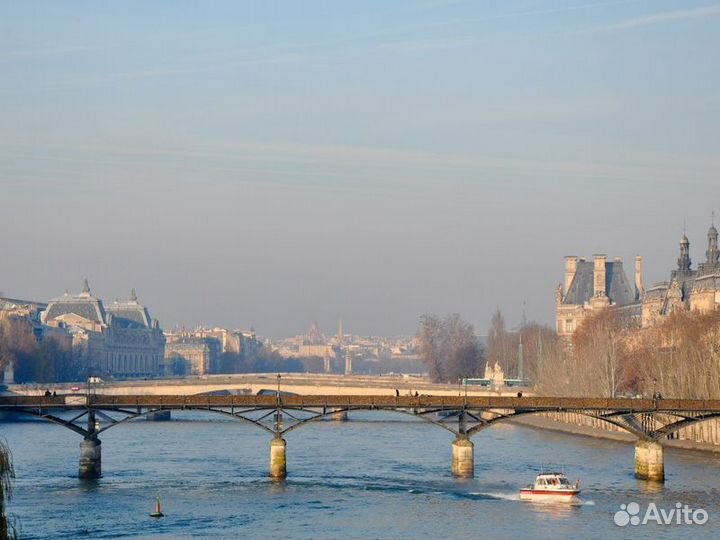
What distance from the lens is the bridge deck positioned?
7894 centimetres

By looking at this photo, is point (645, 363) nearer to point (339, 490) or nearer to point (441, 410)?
point (441, 410)

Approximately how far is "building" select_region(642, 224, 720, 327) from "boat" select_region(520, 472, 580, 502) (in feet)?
231

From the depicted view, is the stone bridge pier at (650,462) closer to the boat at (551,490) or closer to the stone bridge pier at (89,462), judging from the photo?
the boat at (551,490)

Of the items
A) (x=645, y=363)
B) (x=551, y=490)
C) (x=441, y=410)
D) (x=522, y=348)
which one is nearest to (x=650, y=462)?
(x=551, y=490)

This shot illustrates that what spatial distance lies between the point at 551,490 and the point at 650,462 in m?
8.70

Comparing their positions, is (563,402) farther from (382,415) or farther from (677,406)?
(382,415)

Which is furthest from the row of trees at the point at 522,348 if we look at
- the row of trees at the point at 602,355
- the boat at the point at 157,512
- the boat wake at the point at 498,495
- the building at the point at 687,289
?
the boat at the point at 157,512

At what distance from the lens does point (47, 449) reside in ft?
323

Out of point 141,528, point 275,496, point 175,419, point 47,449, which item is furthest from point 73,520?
point 175,419

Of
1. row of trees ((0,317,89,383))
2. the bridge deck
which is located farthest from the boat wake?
row of trees ((0,317,89,383))

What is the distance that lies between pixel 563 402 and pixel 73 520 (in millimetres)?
26811

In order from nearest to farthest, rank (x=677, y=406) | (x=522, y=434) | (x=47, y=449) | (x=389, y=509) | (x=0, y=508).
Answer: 1. (x=0, y=508)
2. (x=389, y=509)
3. (x=677, y=406)
4. (x=47, y=449)
5. (x=522, y=434)

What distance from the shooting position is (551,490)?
70.4 metres

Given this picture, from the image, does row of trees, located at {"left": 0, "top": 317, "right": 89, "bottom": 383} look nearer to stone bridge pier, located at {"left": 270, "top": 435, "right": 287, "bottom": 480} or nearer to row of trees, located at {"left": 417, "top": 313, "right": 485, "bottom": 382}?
row of trees, located at {"left": 417, "top": 313, "right": 485, "bottom": 382}
